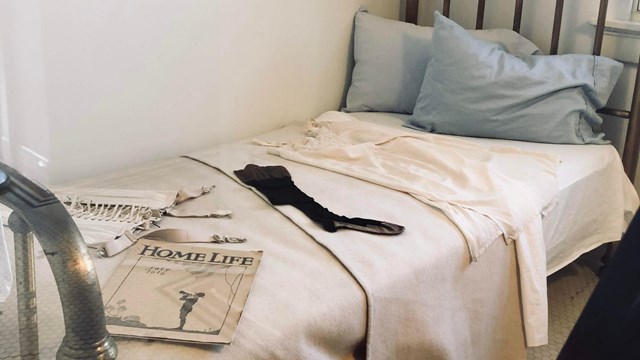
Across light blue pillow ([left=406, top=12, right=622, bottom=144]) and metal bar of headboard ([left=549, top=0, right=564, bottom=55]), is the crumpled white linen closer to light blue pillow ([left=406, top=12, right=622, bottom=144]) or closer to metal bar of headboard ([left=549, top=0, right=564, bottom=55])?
light blue pillow ([left=406, top=12, right=622, bottom=144])

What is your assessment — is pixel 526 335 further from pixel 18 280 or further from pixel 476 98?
pixel 18 280

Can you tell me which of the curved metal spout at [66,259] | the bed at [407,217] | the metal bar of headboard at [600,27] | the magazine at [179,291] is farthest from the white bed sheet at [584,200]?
the curved metal spout at [66,259]

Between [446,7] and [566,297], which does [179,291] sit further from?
[446,7]

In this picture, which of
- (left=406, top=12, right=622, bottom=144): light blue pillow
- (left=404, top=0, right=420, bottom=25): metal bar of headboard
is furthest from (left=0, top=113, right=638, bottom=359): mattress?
(left=404, top=0, right=420, bottom=25): metal bar of headboard

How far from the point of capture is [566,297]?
2.09m

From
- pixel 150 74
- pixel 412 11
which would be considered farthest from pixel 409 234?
pixel 412 11

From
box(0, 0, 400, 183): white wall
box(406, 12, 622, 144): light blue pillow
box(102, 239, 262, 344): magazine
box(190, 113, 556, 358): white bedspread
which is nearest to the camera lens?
box(102, 239, 262, 344): magazine

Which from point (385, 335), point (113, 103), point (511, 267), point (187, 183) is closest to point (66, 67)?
point (113, 103)

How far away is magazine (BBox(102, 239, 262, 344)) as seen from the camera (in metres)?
1.04

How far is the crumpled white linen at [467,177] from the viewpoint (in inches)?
60.8

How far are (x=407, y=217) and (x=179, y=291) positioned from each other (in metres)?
0.56

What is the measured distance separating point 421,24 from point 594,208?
1.00 m

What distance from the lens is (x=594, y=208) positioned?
6.25ft

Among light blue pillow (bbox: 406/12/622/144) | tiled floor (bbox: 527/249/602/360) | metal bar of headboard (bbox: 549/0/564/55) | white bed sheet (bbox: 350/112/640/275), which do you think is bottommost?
tiled floor (bbox: 527/249/602/360)
